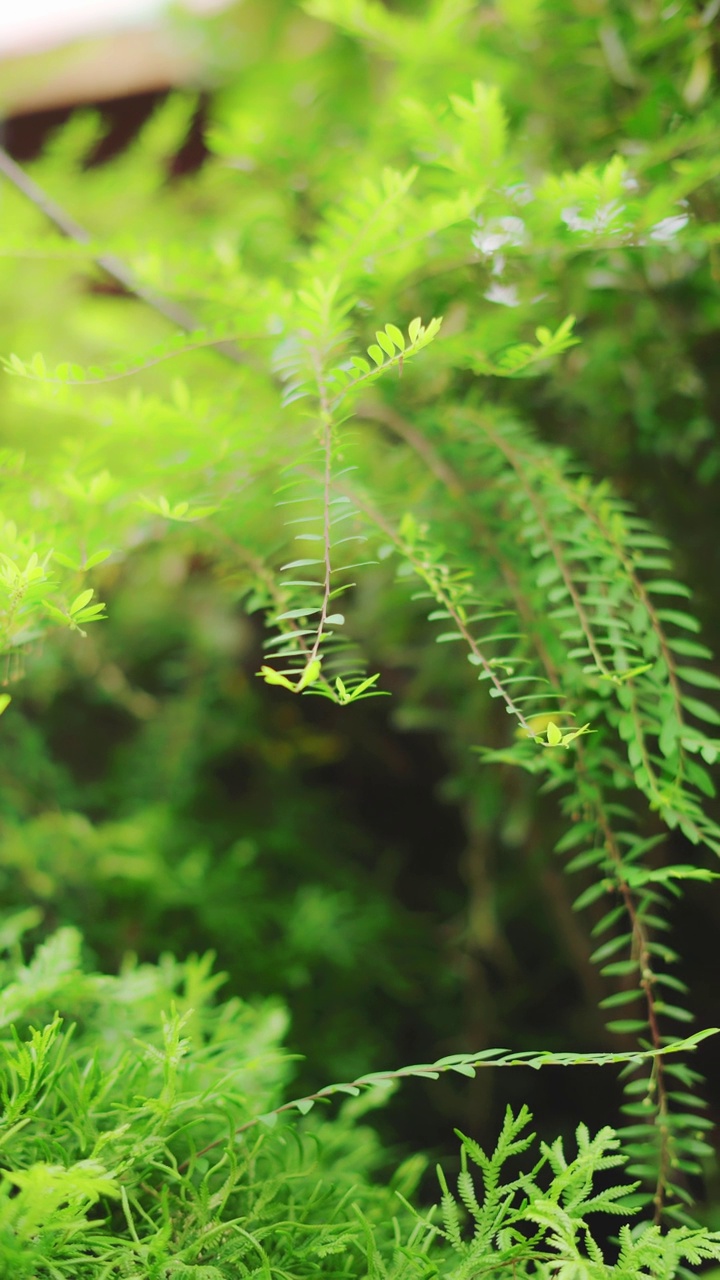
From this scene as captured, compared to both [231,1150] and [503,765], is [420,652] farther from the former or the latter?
[231,1150]

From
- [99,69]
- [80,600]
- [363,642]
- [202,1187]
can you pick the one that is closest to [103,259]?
[80,600]

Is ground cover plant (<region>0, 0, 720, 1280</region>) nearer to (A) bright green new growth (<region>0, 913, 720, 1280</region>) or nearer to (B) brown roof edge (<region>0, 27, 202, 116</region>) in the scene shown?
(A) bright green new growth (<region>0, 913, 720, 1280</region>)

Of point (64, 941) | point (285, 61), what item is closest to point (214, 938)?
point (64, 941)

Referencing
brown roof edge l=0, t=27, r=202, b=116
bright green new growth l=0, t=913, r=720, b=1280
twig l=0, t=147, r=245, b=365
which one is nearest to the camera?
bright green new growth l=0, t=913, r=720, b=1280

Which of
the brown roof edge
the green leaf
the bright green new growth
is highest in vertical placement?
the brown roof edge

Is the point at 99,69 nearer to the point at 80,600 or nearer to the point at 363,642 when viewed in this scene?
the point at 363,642

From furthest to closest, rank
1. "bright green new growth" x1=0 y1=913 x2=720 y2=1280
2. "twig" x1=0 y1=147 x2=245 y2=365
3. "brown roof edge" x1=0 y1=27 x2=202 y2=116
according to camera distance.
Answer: "brown roof edge" x1=0 y1=27 x2=202 y2=116, "twig" x1=0 y1=147 x2=245 y2=365, "bright green new growth" x1=0 y1=913 x2=720 y2=1280

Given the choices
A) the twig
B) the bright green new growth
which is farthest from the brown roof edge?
the bright green new growth

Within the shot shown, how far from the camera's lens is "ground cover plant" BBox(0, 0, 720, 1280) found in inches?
16.1

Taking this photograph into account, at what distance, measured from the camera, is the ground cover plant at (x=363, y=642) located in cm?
41

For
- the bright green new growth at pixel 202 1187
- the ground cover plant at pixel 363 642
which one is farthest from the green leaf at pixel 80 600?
the bright green new growth at pixel 202 1187

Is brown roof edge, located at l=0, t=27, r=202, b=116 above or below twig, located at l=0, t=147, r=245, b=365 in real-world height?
above

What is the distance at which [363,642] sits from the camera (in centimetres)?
108

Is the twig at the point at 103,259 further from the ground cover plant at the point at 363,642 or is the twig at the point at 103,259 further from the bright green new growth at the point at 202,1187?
the bright green new growth at the point at 202,1187
